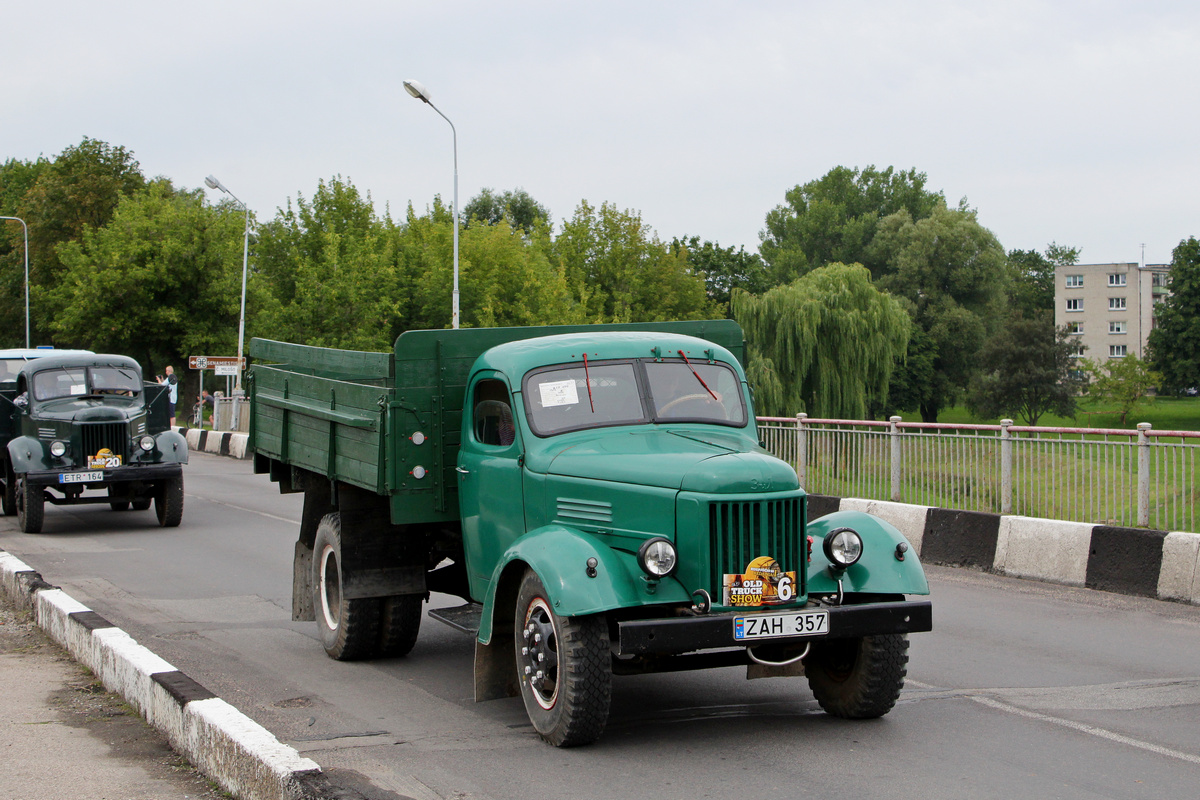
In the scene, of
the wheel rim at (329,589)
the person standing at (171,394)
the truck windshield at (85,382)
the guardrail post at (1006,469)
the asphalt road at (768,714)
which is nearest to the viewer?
the asphalt road at (768,714)

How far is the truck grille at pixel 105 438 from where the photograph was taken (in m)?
15.6

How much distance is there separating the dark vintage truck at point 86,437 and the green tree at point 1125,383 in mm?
76195

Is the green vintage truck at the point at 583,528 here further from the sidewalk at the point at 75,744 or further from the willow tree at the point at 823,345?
the willow tree at the point at 823,345

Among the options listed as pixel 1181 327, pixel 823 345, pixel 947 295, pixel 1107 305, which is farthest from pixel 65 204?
pixel 1107 305

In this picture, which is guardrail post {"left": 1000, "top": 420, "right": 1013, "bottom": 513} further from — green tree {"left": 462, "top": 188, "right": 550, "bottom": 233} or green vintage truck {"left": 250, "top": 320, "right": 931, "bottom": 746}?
green tree {"left": 462, "top": 188, "right": 550, "bottom": 233}

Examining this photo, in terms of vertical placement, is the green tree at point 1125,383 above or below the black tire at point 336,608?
above

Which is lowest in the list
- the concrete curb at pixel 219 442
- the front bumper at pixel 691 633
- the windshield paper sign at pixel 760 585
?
the concrete curb at pixel 219 442

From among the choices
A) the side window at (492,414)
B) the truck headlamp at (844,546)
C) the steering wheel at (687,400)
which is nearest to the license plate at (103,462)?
the side window at (492,414)

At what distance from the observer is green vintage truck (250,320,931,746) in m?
5.53

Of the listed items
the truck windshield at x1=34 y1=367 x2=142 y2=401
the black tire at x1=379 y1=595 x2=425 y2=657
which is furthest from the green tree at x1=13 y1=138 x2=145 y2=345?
the black tire at x1=379 y1=595 x2=425 y2=657

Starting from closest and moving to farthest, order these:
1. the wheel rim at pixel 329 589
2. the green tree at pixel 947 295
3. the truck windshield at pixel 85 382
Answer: the wheel rim at pixel 329 589, the truck windshield at pixel 85 382, the green tree at pixel 947 295

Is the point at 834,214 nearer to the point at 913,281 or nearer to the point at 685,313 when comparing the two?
the point at 913,281

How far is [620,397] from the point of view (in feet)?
21.7

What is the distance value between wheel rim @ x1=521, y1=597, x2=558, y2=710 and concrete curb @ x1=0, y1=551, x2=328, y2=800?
1.25 metres
